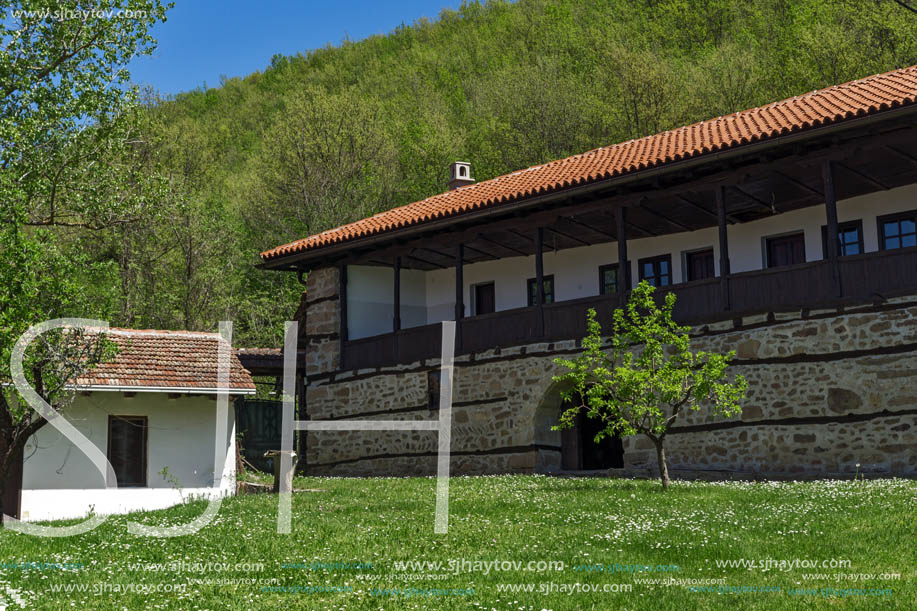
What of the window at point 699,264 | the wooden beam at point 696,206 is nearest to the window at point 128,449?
the wooden beam at point 696,206

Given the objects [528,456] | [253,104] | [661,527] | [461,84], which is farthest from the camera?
[253,104]

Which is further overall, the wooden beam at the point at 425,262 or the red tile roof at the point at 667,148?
the wooden beam at the point at 425,262

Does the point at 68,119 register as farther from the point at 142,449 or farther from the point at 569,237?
the point at 569,237

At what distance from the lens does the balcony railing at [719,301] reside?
13.2 metres

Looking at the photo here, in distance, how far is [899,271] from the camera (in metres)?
13.0

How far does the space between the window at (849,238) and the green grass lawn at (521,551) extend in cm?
495

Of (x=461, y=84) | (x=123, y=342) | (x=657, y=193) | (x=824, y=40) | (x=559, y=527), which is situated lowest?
(x=559, y=527)

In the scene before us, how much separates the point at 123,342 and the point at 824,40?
22133mm

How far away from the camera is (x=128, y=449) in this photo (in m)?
15.2

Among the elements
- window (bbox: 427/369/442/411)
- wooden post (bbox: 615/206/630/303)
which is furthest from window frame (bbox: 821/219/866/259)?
window (bbox: 427/369/442/411)

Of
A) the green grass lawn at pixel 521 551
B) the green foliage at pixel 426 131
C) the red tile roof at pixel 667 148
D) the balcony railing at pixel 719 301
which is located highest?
the green foliage at pixel 426 131

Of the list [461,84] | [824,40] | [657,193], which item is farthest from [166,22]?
[461,84]

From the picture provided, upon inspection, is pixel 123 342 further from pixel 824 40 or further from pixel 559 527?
pixel 824 40

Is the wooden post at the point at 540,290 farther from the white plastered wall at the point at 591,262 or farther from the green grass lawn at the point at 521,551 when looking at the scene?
the green grass lawn at the point at 521,551
